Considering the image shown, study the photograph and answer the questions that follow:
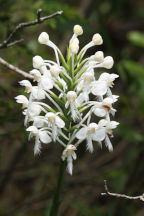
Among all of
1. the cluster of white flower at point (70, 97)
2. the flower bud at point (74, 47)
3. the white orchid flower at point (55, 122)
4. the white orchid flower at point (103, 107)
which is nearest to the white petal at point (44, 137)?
the cluster of white flower at point (70, 97)

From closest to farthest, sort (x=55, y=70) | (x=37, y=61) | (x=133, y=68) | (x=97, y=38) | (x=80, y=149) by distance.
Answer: (x=55, y=70) < (x=37, y=61) < (x=97, y=38) < (x=133, y=68) < (x=80, y=149)

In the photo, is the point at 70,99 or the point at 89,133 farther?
the point at 89,133

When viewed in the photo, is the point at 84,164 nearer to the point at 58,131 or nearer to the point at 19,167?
the point at 19,167

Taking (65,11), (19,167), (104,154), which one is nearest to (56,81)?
(65,11)

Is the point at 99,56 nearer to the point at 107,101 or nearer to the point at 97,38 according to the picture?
the point at 97,38

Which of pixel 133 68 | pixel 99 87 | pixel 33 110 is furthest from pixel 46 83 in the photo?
pixel 133 68

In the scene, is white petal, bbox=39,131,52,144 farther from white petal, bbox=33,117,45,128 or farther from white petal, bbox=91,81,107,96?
white petal, bbox=91,81,107,96

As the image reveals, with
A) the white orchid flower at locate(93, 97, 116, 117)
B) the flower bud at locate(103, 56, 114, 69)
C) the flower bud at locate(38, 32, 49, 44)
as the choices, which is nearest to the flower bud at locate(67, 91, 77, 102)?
the white orchid flower at locate(93, 97, 116, 117)
